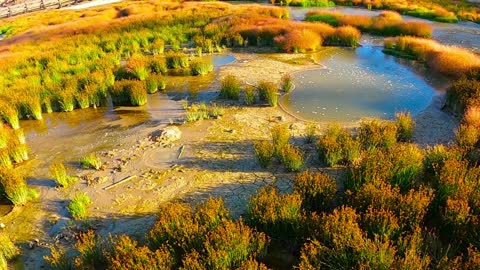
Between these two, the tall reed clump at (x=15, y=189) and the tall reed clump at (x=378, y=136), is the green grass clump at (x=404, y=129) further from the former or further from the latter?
the tall reed clump at (x=15, y=189)

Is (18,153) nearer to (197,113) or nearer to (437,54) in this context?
(197,113)

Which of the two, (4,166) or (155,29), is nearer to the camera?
(4,166)

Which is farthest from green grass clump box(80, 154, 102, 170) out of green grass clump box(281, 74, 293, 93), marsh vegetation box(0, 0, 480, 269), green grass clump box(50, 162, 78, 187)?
green grass clump box(281, 74, 293, 93)

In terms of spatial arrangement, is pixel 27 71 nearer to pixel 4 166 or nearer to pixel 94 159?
pixel 4 166

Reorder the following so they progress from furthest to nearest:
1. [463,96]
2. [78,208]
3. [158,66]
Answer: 1. [158,66]
2. [463,96]
3. [78,208]

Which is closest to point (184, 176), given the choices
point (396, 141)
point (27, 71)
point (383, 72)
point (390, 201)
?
point (390, 201)

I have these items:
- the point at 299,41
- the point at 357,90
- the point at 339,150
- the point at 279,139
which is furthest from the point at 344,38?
the point at 339,150

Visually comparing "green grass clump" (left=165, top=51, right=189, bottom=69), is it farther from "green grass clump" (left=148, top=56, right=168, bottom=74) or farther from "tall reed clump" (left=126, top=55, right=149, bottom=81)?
"tall reed clump" (left=126, top=55, right=149, bottom=81)
